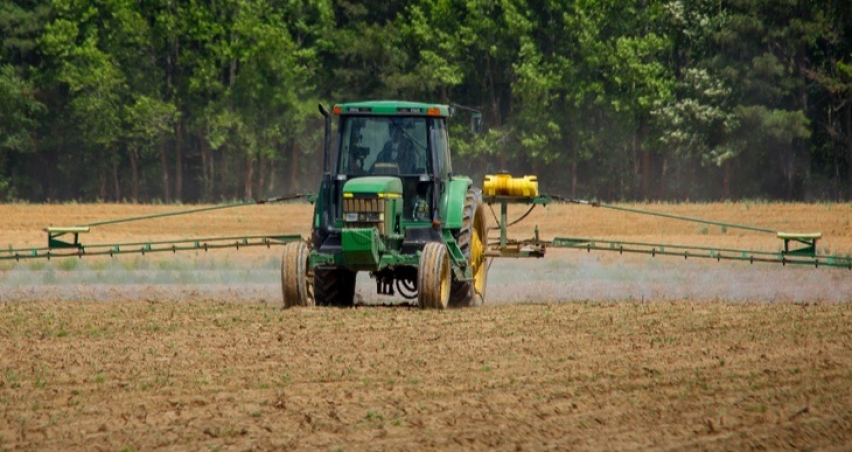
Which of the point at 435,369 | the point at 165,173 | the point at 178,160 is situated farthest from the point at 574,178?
the point at 435,369

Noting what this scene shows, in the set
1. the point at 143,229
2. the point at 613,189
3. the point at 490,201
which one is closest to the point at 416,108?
the point at 490,201

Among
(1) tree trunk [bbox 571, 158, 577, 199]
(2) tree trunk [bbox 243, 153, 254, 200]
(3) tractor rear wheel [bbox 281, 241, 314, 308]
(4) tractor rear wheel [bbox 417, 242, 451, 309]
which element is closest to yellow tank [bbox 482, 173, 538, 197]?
(4) tractor rear wheel [bbox 417, 242, 451, 309]

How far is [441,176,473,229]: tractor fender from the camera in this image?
20.3 metres

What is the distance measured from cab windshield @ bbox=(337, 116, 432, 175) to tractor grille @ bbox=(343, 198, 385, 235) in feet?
3.05

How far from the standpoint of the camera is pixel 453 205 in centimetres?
2047

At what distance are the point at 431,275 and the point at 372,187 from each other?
1346 mm

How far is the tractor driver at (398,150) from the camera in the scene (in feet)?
67.2

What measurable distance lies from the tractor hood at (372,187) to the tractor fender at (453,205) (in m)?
0.75

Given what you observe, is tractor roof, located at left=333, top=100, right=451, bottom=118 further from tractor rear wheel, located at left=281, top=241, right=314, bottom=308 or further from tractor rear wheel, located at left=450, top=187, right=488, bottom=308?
tractor rear wheel, located at left=281, top=241, right=314, bottom=308

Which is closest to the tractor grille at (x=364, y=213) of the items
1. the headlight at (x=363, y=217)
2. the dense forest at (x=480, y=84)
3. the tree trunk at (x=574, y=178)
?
the headlight at (x=363, y=217)

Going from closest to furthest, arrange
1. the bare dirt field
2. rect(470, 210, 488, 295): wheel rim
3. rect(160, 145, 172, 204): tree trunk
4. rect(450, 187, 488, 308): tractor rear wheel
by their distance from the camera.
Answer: the bare dirt field, rect(450, 187, 488, 308): tractor rear wheel, rect(470, 210, 488, 295): wheel rim, rect(160, 145, 172, 204): tree trunk

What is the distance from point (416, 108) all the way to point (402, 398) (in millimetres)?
8028

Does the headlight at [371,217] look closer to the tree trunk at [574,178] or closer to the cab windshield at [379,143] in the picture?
the cab windshield at [379,143]

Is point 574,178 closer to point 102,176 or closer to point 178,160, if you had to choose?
point 178,160
